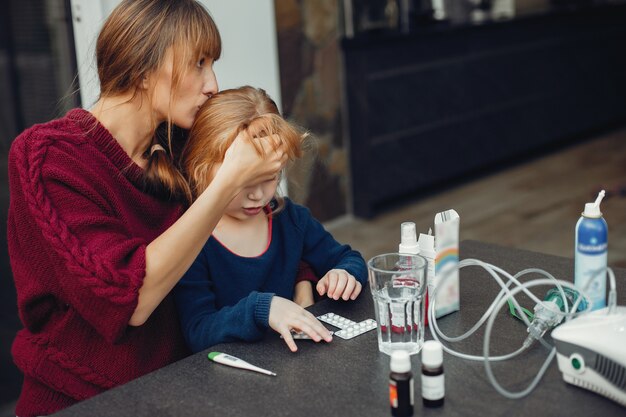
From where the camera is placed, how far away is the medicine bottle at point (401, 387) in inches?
36.9

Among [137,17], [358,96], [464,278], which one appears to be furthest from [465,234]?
[137,17]

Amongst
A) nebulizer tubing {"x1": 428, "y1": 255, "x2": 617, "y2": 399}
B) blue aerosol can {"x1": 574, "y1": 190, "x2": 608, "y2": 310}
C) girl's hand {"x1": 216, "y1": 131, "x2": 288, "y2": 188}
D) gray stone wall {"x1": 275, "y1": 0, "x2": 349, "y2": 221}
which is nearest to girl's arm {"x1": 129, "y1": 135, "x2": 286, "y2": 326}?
girl's hand {"x1": 216, "y1": 131, "x2": 288, "y2": 188}

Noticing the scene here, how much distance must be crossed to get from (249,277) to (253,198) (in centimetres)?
15

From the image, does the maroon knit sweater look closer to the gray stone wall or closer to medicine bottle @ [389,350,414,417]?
medicine bottle @ [389,350,414,417]

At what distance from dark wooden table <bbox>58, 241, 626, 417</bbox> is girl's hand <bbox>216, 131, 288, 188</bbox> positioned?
24cm

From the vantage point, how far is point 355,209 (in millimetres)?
4246

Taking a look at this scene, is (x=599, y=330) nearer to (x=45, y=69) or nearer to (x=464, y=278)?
(x=464, y=278)

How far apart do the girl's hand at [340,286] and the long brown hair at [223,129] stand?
8.4 inches

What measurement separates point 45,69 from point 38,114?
15 cm

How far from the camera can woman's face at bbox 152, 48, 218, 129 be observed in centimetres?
131

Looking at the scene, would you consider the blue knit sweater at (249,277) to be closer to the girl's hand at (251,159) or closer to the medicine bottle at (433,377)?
the girl's hand at (251,159)

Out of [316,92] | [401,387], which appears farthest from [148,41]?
[316,92]

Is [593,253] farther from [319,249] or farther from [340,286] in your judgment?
[319,249]

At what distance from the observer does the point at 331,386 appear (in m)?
1.03
